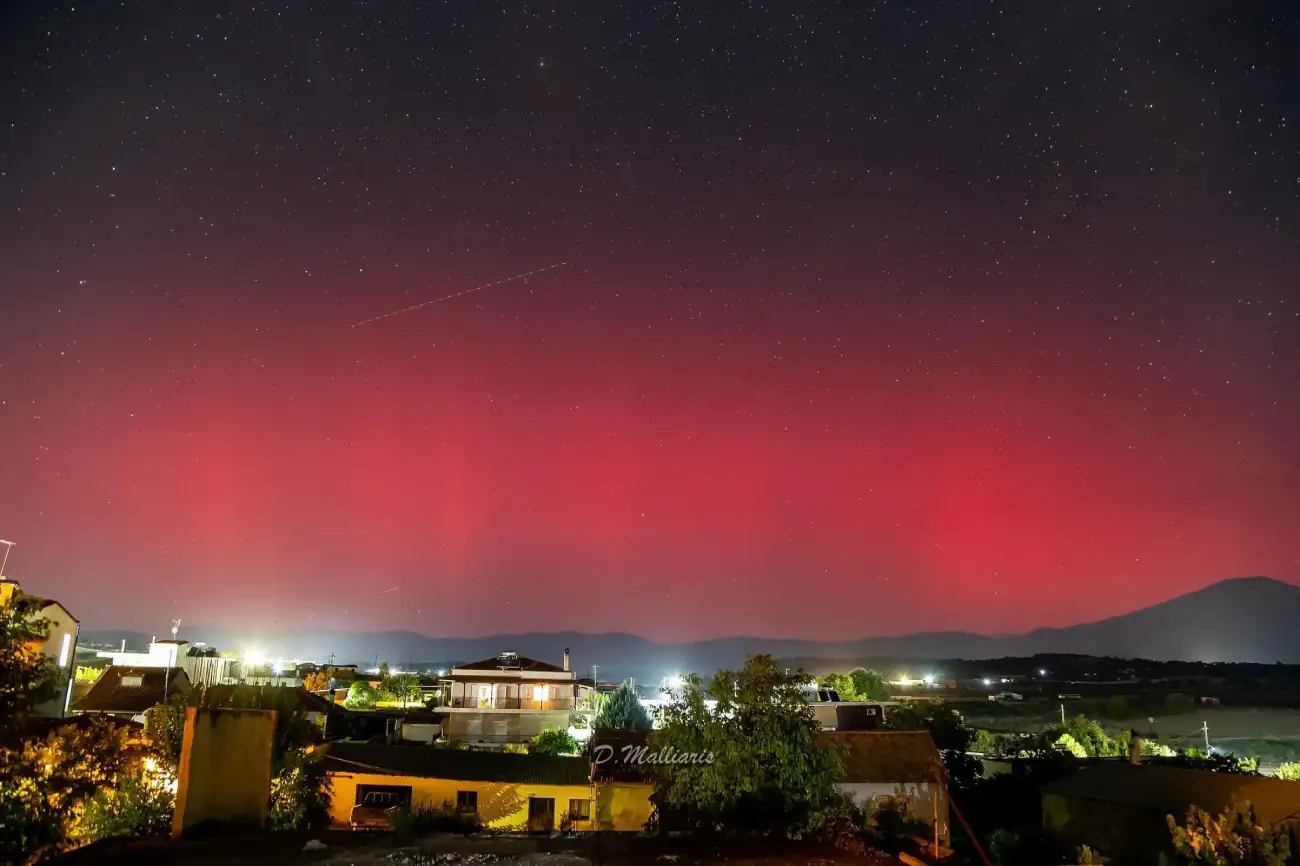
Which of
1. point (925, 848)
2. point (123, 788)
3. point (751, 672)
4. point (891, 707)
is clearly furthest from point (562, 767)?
point (891, 707)

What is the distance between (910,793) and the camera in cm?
4031

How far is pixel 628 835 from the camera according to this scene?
14.6 meters

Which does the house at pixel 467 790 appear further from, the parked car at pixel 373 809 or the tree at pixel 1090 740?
the tree at pixel 1090 740

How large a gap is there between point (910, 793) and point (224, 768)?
114ft

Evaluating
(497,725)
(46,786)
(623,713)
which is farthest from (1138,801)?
(497,725)

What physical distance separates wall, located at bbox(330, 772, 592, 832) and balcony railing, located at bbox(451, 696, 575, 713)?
78.9 feet

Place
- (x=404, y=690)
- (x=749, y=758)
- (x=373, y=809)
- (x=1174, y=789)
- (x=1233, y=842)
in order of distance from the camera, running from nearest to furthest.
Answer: (x=1233, y=842) < (x=749, y=758) < (x=373, y=809) < (x=1174, y=789) < (x=404, y=690)

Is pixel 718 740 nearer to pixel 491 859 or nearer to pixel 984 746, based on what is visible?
pixel 491 859

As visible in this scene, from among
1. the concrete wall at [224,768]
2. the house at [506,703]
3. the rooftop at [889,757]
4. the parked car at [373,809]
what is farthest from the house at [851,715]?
the concrete wall at [224,768]

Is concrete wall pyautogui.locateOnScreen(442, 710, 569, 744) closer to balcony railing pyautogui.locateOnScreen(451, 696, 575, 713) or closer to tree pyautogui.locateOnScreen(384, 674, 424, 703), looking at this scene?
balcony railing pyautogui.locateOnScreen(451, 696, 575, 713)

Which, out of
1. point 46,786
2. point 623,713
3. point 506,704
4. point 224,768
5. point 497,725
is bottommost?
point 497,725

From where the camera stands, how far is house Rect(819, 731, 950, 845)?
3947cm

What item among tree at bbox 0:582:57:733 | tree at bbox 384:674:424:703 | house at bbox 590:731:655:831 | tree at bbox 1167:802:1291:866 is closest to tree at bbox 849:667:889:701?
tree at bbox 384:674:424:703

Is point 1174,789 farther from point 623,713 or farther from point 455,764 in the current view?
point 623,713
